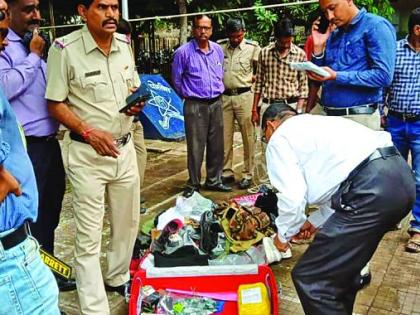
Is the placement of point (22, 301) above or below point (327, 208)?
above

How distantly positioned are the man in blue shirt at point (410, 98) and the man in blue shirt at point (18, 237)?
3071mm

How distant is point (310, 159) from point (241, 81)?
10.8ft

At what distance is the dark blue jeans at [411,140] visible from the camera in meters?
3.81

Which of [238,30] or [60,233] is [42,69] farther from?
[238,30]

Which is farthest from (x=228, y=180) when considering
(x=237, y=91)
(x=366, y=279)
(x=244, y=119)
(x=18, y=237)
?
(x=18, y=237)

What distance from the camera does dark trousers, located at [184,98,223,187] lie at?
5281 millimetres

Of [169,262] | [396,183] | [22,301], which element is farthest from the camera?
[169,262]

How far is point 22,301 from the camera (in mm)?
1563

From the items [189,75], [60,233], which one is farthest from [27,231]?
[189,75]

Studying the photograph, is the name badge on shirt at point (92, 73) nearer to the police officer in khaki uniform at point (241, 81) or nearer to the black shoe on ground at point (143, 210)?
the black shoe on ground at point (143, 210)

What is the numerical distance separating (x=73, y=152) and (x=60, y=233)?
1.66 meters

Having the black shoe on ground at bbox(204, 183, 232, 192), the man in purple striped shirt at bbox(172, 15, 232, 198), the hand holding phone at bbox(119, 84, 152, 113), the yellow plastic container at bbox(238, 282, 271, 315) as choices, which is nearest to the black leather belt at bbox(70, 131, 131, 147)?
the hand holding phone at bbox(119, 84, 152, 113)

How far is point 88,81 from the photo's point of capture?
110 inches

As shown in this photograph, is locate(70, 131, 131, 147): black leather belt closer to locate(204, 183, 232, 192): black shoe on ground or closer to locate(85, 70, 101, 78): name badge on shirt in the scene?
locate(85, 70, 101, 78): name badge on shirt
